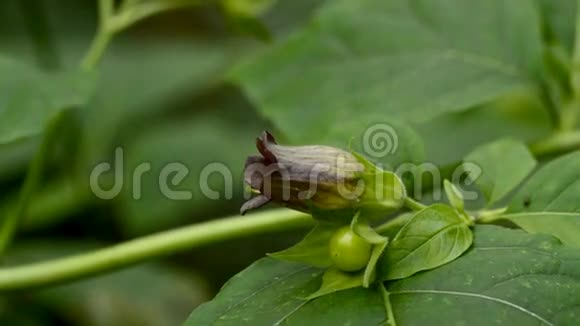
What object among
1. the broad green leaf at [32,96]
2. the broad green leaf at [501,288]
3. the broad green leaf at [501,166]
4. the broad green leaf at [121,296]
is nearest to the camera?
the broad green leaf at [501,288]

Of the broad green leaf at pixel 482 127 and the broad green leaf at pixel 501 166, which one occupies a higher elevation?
the broad green leaf at pixel 501 166

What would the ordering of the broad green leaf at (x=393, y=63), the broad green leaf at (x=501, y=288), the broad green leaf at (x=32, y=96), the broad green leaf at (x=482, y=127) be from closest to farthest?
the broad green leaf at (x=501, y=288)
the broad green leaf at (x=32, y=96)
the broad green leaf at (x=393, y=63)
the broad green leaf at (x=482, y=127)

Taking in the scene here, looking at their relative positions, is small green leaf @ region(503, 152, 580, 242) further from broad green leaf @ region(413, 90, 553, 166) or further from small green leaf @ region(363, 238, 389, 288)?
broad green leaf @ region(413, 90, 553, 166)

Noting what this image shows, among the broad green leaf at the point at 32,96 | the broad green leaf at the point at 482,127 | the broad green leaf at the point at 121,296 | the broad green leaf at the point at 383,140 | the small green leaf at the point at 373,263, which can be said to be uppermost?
the broad green leaf at the point at 32,96

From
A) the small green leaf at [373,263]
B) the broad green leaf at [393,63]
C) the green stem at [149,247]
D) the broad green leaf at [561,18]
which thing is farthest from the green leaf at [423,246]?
the broad green leaf at [561,18]

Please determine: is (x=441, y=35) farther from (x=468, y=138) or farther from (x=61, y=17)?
(x=61, y=17)

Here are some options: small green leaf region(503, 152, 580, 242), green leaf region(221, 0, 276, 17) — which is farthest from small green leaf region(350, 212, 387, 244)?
green leaf region(221, 0, 276, 17)

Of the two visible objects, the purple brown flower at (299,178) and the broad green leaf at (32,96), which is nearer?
the purple brown flower at (299,178)

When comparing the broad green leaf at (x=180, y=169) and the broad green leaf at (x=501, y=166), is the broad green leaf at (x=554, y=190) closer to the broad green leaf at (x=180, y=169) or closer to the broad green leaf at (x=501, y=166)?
the broad green leaf at (x=501, y=166)
